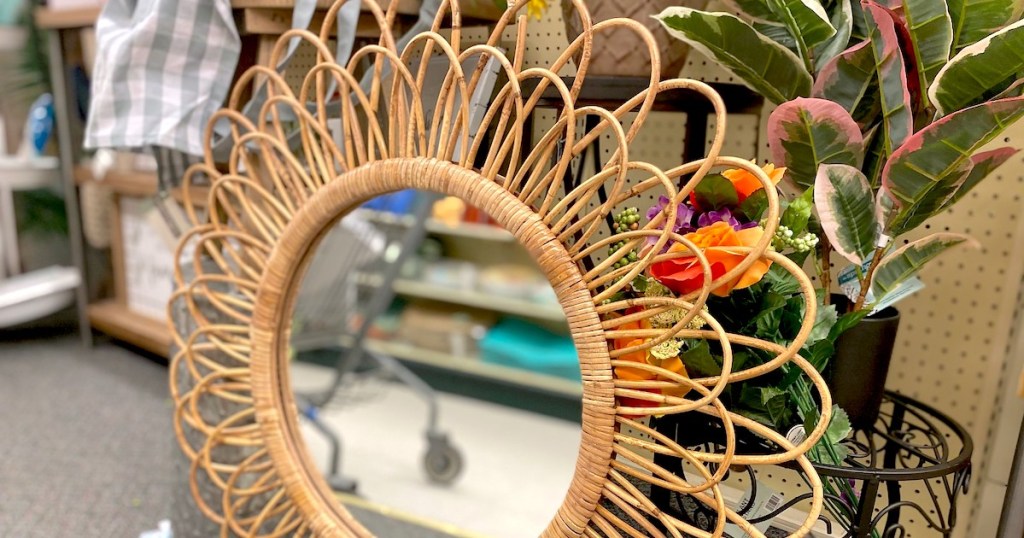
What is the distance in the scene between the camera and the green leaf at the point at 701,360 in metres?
0.61

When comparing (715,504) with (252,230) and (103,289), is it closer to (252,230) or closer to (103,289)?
(252,230)

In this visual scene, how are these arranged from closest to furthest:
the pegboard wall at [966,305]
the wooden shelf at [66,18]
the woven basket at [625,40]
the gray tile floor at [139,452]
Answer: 1. the woven basket at [625,40]
2. the pegboard wall at [966,305]
3. the gray tile floor at [139,452]
4. the wooden shelf at [66,18]

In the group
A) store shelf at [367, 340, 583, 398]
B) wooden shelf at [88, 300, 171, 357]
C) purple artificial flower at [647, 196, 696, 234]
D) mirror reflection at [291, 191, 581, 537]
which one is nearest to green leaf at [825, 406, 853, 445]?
purple artificial flower at [647, 196, 696, 234]

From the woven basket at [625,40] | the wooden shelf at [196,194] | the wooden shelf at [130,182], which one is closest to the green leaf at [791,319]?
the woven basket at [625,40]

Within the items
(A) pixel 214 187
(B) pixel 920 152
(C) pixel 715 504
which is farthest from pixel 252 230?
(B) pixel 920 152

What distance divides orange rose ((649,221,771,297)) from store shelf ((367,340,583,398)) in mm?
1640

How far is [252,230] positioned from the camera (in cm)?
98

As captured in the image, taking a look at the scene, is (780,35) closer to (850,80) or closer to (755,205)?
(850,80)

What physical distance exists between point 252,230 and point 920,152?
0.84m

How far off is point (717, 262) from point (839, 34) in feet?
0.93

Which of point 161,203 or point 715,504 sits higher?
point 161,203

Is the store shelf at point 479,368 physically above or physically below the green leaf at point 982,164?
below

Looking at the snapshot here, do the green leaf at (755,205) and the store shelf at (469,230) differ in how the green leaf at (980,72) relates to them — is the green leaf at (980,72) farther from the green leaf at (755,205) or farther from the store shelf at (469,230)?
the store shelf at (469,230)

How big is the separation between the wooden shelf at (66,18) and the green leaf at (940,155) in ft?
6.35
